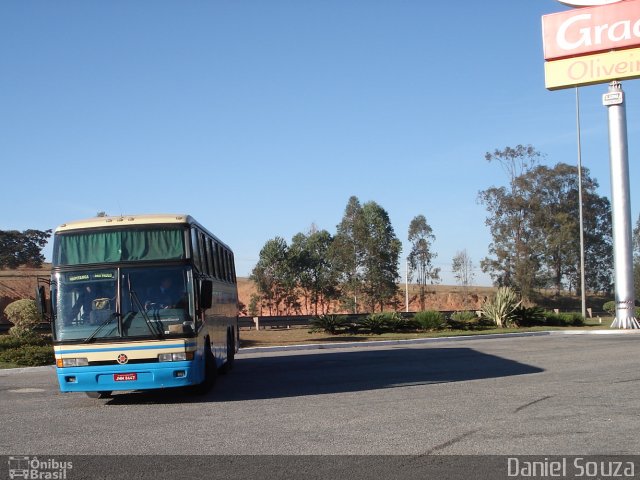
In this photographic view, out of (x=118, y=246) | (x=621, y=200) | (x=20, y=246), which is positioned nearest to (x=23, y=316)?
(x=118, y=246)

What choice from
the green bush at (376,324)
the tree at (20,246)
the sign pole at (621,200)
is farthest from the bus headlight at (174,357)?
the tree at (20,246)

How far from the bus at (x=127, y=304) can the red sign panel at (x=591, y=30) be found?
24.8m

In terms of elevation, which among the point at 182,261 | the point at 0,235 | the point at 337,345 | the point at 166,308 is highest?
the point at 0,235

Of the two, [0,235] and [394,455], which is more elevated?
[0,235]

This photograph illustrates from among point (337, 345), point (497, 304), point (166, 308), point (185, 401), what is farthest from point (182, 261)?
point (497, 304)

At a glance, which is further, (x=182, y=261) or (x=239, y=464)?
(x=182, y=261)

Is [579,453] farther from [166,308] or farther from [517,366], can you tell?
[517,366]

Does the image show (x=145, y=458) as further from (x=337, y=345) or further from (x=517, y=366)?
(x=337, y=345)

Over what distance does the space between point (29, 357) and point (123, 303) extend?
31.3 ft

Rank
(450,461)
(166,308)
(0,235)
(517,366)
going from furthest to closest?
(0,235), (517,366), (166,308), (450,461)

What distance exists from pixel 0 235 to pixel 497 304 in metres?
43.2

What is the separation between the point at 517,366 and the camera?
16.4 m

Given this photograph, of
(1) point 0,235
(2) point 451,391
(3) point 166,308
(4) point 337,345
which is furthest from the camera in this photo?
(1) point 0,235

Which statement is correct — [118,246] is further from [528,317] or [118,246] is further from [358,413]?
[528,317]
